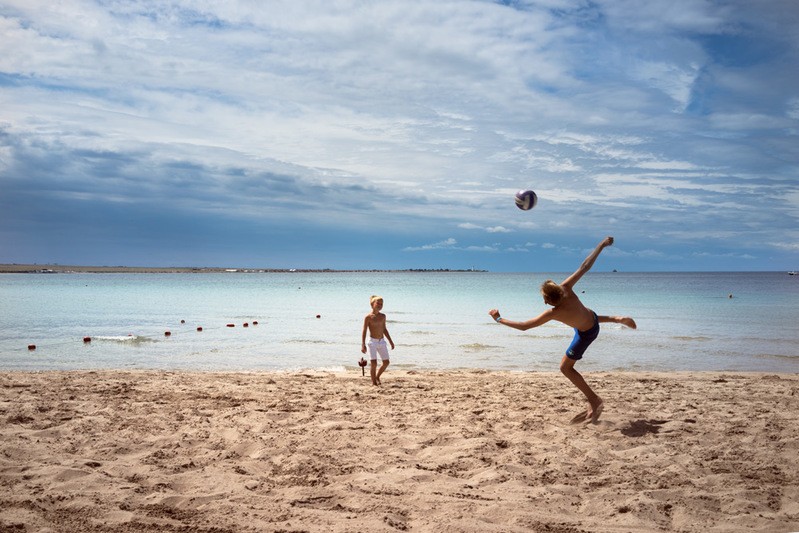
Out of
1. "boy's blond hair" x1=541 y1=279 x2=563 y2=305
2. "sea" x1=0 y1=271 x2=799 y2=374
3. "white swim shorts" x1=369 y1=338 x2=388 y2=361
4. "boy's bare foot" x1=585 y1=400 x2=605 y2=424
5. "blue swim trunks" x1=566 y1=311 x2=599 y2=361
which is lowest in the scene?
"sea" x1=0 y1=271 x2=799 y2=374

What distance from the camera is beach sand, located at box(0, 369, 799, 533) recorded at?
4504 millimetres

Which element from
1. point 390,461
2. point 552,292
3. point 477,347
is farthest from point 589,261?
point 477,347

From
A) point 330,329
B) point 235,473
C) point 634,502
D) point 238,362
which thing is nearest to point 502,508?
point 634,502

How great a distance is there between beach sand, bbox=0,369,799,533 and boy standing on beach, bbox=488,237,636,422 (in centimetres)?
36

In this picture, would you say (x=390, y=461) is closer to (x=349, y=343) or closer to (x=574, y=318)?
(x=574, y=318)

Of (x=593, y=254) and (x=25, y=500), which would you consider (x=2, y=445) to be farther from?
(x=593, y=254)

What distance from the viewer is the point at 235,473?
5418 millimetres

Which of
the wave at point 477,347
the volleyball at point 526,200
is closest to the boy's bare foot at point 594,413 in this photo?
the volleyball at point 526,200

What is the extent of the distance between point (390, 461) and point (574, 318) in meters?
2.90

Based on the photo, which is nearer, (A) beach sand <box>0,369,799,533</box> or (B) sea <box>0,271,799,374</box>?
(A) beach sand <box>0,369,799,533</box>

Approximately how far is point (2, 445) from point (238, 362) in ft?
29.8

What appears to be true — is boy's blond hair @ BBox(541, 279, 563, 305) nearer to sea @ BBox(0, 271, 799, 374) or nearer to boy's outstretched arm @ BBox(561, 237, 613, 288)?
boy's outstretched arm @ BBox(561, 237, 613, 288)

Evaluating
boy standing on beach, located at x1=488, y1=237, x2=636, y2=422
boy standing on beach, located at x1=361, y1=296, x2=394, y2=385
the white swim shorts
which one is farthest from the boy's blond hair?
the white swim shorts

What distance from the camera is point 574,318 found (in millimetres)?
6973
